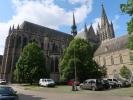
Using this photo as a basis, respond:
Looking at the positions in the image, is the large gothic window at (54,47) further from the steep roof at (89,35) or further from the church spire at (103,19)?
the church spire at (103,19)

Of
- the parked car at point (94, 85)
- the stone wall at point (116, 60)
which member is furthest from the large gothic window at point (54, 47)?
the parked car at point (94, 85)

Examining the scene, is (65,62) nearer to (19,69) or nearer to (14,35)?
(19,69)

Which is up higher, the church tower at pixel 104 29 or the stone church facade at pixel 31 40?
the church tower at pixel 104 29

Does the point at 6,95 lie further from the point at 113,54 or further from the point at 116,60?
the point at 113,54

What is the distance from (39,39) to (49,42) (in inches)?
191

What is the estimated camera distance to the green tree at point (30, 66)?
4504 cm

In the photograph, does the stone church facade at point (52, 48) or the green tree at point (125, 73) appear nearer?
the green tree at point (125, 73)

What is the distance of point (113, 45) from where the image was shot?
65.2 m

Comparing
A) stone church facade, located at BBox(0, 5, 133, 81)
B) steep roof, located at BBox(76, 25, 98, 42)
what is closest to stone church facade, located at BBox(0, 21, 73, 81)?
stone church facade, located at BBox(0, 5, 133, 81)

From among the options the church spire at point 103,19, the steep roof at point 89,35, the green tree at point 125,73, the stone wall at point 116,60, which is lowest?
the green tree at point 125,73

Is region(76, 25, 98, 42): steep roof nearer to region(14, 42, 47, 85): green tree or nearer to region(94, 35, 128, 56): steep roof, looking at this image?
region(94, 35, 128, 56): steep roof

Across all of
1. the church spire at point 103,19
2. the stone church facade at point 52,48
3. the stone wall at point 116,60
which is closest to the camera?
the stone wall at point 116,60

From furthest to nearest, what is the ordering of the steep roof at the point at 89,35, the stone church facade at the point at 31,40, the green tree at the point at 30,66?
the steep roof at the point at 89,35
the stone church facade at the point at 31,40
the green tree at the point at 30,66

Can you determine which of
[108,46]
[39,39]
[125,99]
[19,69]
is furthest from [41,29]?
[125,99]
